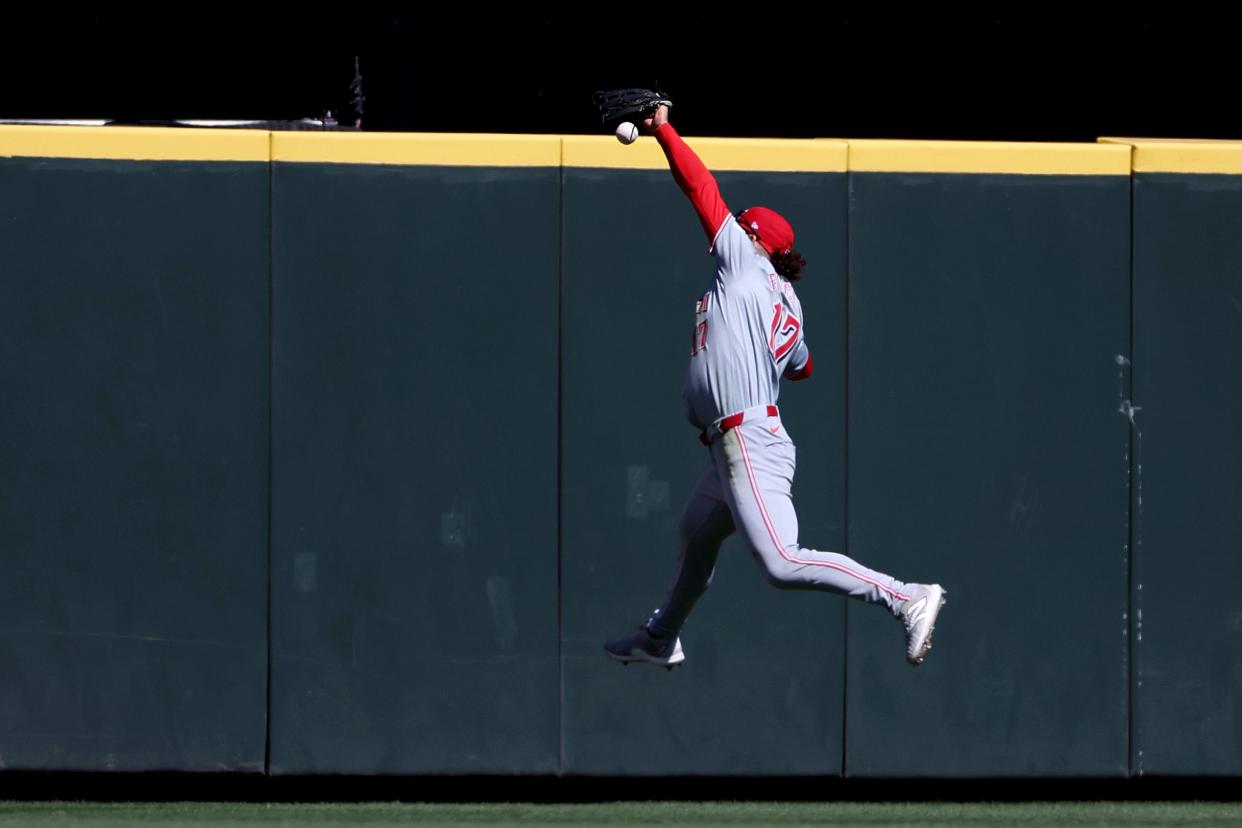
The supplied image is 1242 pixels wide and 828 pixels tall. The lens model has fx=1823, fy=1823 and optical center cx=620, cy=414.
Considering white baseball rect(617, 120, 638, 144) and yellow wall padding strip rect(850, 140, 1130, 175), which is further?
yellow wall padding strip rect(850, 140, 1130, 175)

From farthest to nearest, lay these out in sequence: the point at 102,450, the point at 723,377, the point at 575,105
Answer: the point at 575,105, the point at 102,450, the point at 723,377

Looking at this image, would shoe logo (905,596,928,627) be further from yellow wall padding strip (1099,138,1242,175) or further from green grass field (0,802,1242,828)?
yellow wall padding strip (1099,138,1242,175)

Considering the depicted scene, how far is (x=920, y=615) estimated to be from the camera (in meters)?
6.03

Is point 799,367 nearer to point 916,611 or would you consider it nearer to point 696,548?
point 696,548

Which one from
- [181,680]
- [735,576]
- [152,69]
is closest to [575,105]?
[152,69]

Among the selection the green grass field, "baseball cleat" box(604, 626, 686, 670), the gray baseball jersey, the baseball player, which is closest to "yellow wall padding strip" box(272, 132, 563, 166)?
the baseball player

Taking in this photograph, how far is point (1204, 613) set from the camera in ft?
24.3

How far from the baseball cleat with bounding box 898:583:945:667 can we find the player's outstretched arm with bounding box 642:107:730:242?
141 centimetres

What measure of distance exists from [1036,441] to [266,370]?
3117 mm

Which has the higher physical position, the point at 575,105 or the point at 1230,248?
the point at 575,105

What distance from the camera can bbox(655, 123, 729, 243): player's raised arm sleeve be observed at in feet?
19.7

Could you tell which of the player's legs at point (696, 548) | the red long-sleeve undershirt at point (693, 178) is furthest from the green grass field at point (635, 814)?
the red long-sleeve undershirt at point (693, 178)

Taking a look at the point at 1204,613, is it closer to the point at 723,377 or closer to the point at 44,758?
the point at 723,377

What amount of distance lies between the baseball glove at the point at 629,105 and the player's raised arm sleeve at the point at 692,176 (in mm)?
86
